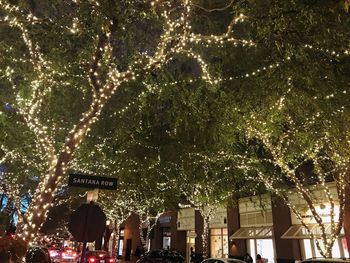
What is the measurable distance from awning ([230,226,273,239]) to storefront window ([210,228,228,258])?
225 cm

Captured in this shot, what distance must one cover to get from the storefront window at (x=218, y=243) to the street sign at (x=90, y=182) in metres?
22.6

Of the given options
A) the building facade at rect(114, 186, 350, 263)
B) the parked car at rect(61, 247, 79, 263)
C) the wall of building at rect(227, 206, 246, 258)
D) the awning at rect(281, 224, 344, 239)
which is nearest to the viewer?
the awning at rect(281, 224, 344, 239)

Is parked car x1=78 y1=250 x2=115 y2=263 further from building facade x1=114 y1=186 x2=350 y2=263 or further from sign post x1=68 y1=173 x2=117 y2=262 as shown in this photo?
sign post x1=68 y1=173 x2=117 y2=262

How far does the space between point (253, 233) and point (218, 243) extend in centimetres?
518

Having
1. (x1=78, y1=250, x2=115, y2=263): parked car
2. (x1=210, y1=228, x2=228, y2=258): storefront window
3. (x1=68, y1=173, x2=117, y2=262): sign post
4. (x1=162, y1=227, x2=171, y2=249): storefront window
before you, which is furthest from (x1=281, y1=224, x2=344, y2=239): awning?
(x1=162, y1=227, x2=171, y2=249): storefront window

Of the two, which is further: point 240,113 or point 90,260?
point 90,260

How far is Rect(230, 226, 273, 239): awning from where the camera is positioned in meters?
23.4

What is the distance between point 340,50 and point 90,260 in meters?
18.4

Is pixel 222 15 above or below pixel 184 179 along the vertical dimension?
above

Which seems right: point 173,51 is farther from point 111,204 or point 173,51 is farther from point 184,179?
point 111,204

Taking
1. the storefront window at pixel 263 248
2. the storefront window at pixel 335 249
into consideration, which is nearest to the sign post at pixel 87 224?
the storefront window at pixel 335 249

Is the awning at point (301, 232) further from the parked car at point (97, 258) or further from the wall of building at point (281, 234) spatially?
the parked car at point (97, 258)

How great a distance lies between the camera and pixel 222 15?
39.1 feet

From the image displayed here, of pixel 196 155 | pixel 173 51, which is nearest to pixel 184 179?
pixel 196 155
